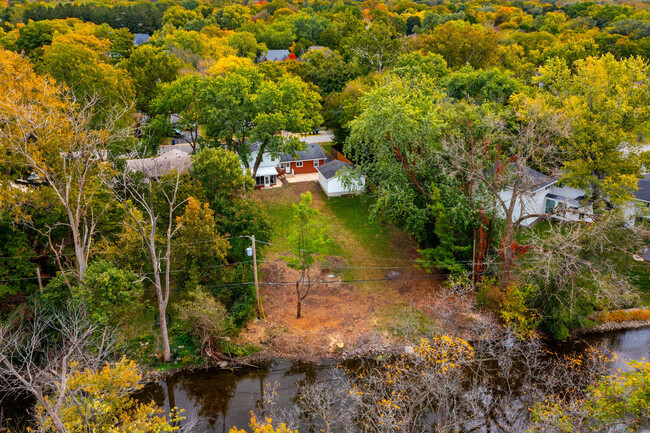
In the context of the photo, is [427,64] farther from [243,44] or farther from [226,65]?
[243,44]

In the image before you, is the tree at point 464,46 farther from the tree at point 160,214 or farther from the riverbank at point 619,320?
the tree at point 160,214

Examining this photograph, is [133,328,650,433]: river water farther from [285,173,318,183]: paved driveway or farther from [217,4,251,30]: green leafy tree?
[217,4,251,30]: green leafy tree

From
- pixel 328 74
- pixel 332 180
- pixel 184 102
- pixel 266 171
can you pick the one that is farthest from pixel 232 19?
pixel 332 180

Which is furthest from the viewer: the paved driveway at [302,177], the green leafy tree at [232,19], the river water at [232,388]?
the green leafy tree at [232,19]

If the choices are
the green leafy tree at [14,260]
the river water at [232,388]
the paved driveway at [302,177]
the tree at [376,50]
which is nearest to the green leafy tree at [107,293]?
the river water at [232,388]

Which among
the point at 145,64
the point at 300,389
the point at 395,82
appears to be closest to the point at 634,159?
the point at 395,82

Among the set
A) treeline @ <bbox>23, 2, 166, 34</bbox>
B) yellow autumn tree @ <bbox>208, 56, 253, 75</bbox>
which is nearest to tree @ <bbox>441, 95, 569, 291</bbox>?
yellow autumn tree @ <bbox>208, 56, 253, 75</bbox>
